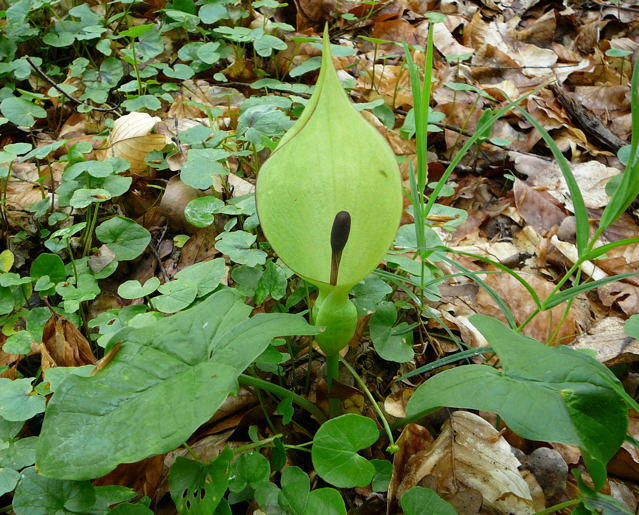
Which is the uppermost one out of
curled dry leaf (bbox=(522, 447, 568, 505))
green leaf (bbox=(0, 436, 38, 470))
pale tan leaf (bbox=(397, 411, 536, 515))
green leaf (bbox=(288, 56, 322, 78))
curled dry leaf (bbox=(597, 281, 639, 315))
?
green leaf (bbox=(288, 56, 322, 78))

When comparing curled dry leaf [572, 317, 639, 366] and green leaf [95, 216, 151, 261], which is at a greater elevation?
green leaf [95, 216, 151, 261]

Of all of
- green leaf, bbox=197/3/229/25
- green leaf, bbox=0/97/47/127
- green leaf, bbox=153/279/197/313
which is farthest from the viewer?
green leaf, bbox=197/3/229/25

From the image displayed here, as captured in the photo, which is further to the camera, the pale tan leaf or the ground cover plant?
the pale tan leaf

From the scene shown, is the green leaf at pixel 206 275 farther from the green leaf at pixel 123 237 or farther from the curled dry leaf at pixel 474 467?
the curled dry leaf at pixel 474 467

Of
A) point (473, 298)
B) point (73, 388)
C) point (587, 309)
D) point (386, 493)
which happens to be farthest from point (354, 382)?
point (587, 309)

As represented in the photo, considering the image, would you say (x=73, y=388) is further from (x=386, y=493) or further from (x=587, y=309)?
(x=587, y=309)

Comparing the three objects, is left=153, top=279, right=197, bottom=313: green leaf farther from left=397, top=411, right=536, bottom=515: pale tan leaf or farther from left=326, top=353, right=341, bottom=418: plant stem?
left=397, top=411, right=536, bottom=515: pale tan leaf

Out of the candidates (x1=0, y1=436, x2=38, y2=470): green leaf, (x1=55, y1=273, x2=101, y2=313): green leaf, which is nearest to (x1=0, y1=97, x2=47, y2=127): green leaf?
(x1=55, y1=273, x2=101, y2=313): green leaf

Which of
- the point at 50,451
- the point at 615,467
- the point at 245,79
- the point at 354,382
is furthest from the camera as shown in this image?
the point at 245,79
